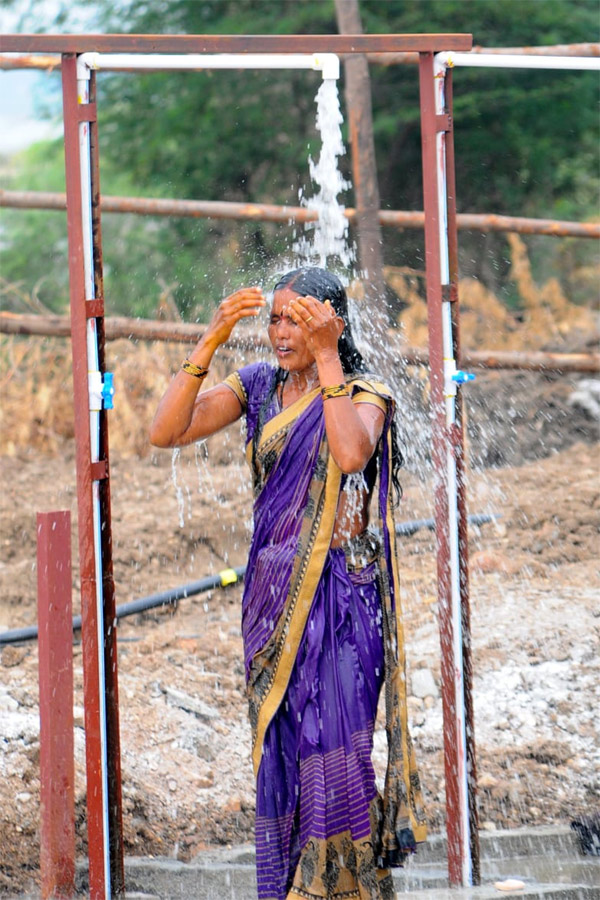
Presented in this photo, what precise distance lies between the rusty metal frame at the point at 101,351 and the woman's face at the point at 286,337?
56 centimetres

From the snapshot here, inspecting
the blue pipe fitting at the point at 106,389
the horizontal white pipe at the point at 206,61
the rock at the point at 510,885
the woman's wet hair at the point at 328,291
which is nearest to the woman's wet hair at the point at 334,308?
the woman's wet hair at the point at 328,291

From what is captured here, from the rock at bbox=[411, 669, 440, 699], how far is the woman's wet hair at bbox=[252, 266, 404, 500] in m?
1.88

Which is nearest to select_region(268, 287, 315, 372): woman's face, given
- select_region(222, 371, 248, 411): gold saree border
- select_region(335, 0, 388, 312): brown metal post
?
select_region(222, 371, 248, 411): gold saree border

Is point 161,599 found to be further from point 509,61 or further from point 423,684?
point 509,61

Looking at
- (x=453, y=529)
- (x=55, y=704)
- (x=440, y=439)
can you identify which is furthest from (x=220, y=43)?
(x=55, y=704)

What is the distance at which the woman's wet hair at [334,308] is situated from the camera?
11.3 ft

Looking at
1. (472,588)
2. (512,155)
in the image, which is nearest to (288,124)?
(512,155)

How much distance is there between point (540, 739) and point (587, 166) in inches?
420

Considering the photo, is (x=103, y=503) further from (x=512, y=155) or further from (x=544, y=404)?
(x=512, y=155)

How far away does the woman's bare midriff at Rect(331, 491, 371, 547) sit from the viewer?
348cm

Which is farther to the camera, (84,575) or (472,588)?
(472,588)

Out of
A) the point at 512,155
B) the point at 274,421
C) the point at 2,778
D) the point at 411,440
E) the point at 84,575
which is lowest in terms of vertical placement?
the point at 2,778

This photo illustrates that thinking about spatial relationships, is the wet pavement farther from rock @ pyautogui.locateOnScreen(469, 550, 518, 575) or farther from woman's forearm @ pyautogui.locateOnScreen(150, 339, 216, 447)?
rock @ pyautogui.locateOnScreen(469, 550, 518, 575)

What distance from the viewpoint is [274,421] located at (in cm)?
351
